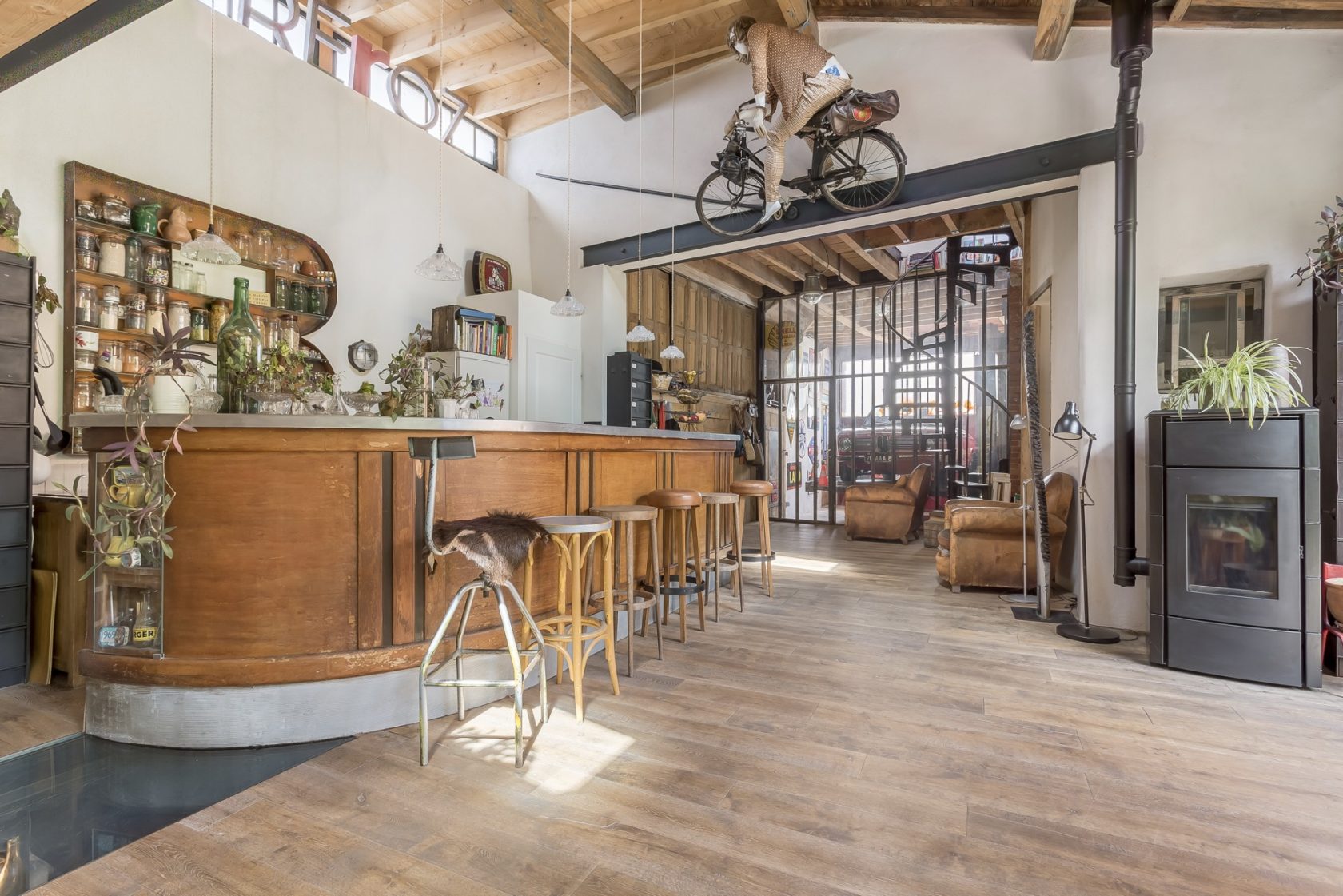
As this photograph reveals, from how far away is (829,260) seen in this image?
9.11 m

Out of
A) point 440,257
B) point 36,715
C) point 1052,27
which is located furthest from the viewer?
point 440,257

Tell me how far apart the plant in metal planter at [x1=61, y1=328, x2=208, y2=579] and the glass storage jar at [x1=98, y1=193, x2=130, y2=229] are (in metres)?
2.00

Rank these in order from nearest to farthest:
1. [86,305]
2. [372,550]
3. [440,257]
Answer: [372,550] < [86,305] < [440,257]

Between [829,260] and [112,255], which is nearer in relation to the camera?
[112,255]

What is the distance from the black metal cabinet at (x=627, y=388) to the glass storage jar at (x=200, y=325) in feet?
11.9

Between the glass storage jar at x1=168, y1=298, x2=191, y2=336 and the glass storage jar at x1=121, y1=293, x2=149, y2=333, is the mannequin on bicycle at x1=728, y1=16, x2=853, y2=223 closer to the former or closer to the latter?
the glass storage jar at x1=168, y1=298, x2=191, y2=336

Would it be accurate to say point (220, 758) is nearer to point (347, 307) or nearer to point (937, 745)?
point (937, 745)

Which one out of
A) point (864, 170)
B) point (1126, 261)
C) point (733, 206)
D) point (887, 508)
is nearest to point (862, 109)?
point (864, 170)

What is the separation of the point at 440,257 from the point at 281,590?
107 inches

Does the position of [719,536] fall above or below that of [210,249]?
below

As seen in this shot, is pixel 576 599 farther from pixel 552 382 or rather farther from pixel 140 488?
pixel 552 382

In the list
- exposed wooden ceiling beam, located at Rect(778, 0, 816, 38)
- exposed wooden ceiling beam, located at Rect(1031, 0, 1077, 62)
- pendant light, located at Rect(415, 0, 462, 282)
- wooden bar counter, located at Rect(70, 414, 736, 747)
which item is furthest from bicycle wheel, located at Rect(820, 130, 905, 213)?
wooden bar counter, located at Rect(70, 414, 736, 747)

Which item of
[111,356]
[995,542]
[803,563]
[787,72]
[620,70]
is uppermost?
[620,70]

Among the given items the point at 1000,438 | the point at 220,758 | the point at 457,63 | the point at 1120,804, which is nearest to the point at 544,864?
the point at 220,758
